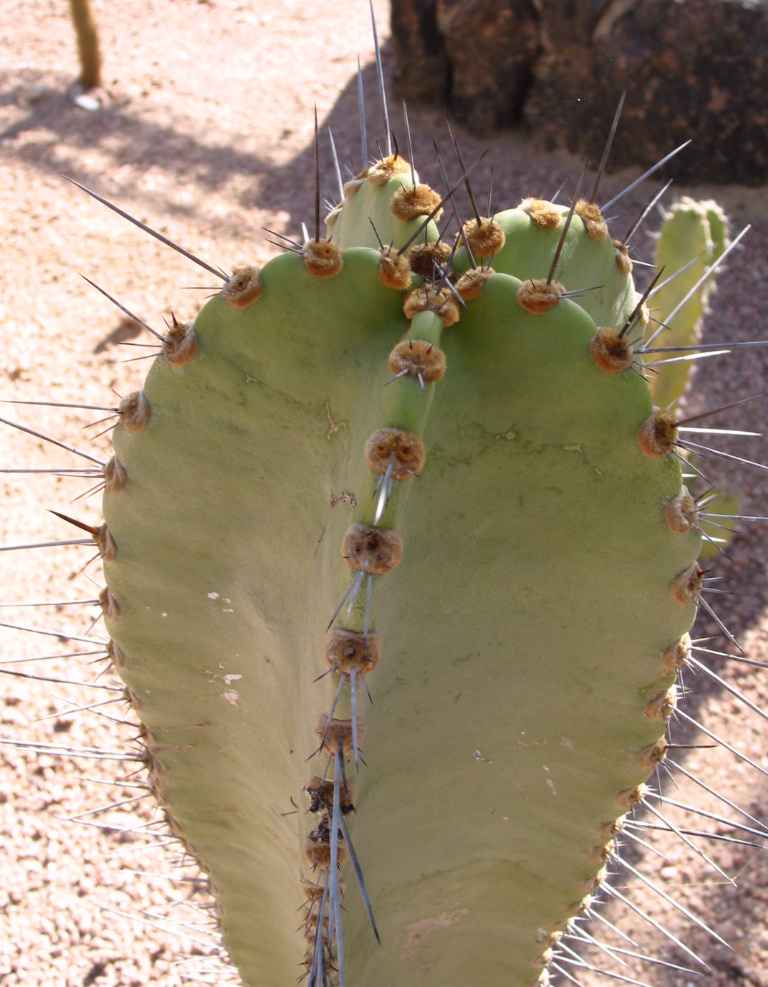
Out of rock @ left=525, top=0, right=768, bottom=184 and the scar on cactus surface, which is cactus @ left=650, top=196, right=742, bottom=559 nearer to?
the scar on cactus surface

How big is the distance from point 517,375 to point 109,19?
5.14 metres

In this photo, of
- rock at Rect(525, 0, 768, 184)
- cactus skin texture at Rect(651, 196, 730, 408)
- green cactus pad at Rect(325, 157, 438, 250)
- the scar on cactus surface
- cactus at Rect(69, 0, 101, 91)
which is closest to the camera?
the scar on cactus surface

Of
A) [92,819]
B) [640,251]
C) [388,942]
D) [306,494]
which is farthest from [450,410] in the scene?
[640,251]

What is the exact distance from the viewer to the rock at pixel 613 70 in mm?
3852

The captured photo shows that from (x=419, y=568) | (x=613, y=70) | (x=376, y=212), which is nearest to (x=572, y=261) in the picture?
(x=376, y=212)

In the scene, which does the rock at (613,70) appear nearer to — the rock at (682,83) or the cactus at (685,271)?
the rock at (682,83)

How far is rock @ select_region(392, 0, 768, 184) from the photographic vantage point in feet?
12.6

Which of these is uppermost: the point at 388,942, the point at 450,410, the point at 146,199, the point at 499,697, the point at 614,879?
the point at 450,410

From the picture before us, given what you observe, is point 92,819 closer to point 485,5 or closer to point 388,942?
point 388,942

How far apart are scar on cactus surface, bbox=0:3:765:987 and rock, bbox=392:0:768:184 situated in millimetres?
3019

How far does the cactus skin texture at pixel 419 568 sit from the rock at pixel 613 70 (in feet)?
9.92

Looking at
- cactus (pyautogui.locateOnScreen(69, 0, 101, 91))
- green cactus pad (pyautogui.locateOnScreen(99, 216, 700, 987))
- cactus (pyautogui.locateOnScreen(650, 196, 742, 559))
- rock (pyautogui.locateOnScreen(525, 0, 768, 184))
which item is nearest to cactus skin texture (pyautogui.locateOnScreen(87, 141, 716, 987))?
green cactus pad (pyautogui.locateOnScreen(99, 216, 700, 987))

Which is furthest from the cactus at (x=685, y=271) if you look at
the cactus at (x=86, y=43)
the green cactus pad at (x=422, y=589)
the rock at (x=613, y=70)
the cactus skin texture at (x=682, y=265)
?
the cactus at (x=86, y=43)

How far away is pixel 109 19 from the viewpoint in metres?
5.33
